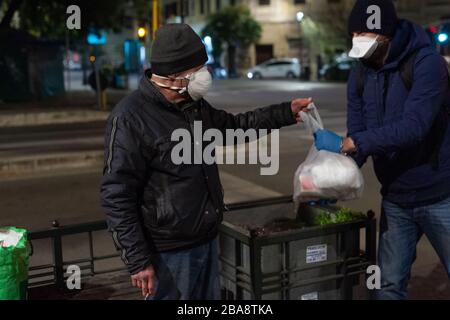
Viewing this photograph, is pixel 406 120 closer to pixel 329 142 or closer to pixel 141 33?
pixel 329 142

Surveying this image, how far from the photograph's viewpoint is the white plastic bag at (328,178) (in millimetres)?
2986

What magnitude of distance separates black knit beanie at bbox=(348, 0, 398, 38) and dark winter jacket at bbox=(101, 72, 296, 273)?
0.96 m

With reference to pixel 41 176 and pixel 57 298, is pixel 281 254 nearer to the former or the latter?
pixel 57 298

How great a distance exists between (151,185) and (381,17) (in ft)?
4.68

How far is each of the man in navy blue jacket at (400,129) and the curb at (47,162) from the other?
7.82 meters

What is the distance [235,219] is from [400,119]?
1133 millimetres

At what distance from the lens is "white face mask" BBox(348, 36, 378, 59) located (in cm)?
309

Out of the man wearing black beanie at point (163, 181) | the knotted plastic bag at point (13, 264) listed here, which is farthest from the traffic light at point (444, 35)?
the knotted plastic bag at point (13, 264)

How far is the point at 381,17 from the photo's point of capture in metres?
3.08

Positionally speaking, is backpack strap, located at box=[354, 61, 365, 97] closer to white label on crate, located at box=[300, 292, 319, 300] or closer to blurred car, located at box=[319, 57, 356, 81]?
white label on crate, located at box=[300, 292, 319, 300]

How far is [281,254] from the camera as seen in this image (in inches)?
115

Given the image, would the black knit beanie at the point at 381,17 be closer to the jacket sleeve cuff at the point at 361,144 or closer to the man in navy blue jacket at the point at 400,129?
the man in navy blue jacket at the point at 400,129
